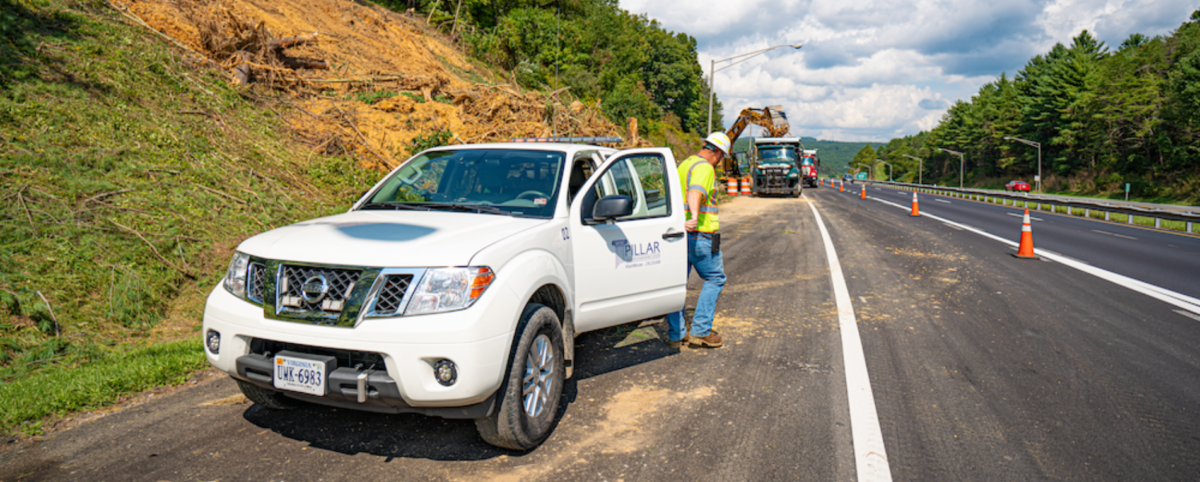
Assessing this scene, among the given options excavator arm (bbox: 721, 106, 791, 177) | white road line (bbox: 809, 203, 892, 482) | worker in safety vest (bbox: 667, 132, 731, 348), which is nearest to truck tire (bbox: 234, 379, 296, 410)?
worker in safety vest (bbox: 667, 132, 731, 348)

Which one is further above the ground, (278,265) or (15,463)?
(278,265)

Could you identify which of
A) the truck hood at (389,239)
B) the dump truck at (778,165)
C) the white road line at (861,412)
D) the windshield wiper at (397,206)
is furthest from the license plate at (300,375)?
the dump truck at (778,165)

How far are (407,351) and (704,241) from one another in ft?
10.3

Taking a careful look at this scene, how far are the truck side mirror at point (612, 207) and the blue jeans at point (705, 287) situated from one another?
150 cm

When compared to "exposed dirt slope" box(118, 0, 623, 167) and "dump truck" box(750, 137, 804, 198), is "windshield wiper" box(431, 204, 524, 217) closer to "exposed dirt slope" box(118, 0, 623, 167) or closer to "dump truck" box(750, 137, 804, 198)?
"exposed dirt slope" box(118, 0, 623, 167)

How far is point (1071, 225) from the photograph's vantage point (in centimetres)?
1970

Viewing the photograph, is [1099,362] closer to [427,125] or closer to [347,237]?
[347,237]

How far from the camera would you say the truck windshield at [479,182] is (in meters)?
4.17

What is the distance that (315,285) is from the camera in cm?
311

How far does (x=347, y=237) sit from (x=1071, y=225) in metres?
23.3

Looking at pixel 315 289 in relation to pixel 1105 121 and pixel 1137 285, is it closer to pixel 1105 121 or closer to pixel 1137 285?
pixel 1137 285

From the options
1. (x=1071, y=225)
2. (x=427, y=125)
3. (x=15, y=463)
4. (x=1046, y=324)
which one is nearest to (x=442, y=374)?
(x=15, y=463)

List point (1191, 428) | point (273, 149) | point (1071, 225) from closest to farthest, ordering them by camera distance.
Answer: point (1191, 428) < point (273, 149) < point (1071, 225)

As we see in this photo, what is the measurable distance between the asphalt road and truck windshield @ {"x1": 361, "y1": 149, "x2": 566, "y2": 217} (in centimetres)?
142
